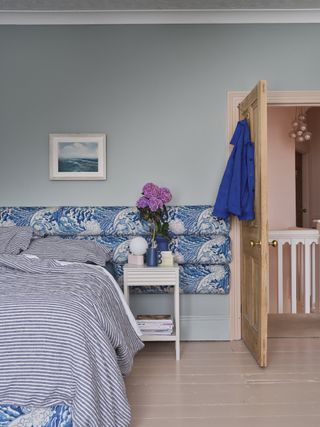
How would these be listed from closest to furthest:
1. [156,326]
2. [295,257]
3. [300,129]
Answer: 1. [156,326]
2. [295,257]
3. [300,129]

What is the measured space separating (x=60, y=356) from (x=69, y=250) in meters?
1.39

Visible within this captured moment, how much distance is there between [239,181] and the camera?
11.1 feet

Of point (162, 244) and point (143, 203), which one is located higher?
point (143, 203)

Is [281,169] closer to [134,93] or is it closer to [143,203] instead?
[134,93]

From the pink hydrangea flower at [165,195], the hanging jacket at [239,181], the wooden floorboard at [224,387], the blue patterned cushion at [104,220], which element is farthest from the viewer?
the blue patterned cushion at [104,220]

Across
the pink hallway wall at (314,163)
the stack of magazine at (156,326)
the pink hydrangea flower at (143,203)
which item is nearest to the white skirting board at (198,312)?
the stack of magazine at (156,326)

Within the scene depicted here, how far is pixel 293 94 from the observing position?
3717 mm

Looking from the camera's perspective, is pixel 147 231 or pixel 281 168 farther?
pixel 281 168

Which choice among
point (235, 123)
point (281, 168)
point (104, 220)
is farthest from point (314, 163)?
point (104, 220)

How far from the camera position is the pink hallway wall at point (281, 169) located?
607 cm

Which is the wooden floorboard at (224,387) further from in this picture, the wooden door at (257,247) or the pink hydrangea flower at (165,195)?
the pink hydrangea flower at (165,195)

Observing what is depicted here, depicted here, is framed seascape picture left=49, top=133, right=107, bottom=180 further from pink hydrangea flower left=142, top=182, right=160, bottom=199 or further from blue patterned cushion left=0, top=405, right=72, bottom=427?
blue patterned cushion left=0, top=405, right=72, bottom=427

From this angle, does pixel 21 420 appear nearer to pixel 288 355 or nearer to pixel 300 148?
pixel 288 355

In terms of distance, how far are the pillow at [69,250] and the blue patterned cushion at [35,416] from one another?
1295mm
